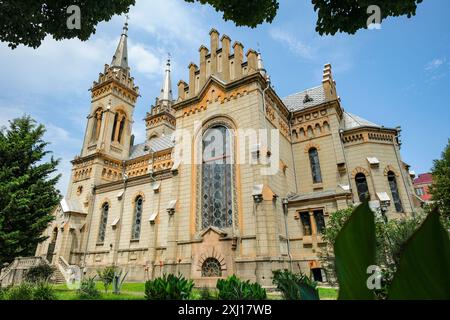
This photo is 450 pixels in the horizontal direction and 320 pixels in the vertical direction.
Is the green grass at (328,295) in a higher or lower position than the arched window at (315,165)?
lower

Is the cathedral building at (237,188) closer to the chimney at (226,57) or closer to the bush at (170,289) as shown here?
the chimney at (226,57)

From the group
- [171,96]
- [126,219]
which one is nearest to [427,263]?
[126,219]

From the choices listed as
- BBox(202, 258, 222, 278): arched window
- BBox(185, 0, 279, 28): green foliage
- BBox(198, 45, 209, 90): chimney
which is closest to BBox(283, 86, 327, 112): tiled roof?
BBox(198, 45, 209, 90): chimney

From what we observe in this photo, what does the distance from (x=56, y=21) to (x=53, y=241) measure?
2368 cm

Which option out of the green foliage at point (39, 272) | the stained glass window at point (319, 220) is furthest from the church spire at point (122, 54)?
the stained glass window at point (319, 220)

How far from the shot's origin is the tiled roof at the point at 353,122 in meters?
20.3

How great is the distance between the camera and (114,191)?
26.0 metres

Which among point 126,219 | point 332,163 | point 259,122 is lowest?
point 126,219

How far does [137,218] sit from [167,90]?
28.6 meters

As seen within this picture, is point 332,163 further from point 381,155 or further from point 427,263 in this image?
point 427,263

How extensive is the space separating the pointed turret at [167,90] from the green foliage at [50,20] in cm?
3584

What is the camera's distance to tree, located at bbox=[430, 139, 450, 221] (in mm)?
16317

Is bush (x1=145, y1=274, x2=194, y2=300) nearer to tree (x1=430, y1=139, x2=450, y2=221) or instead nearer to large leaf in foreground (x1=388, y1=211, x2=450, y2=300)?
large leaf in foreground (x1=388, y1=211, x2=450, y2=300)

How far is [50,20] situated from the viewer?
8.39m
